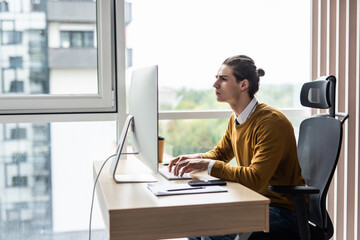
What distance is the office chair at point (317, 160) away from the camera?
2.12m

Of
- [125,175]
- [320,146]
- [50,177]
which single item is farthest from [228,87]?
[50,177]

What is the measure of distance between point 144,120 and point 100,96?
1191mm

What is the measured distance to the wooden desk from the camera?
1743 millimetres

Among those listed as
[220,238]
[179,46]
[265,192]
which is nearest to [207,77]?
[179,46]

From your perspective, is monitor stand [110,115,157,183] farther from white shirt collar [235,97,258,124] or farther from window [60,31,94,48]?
window [60,31,94,48]

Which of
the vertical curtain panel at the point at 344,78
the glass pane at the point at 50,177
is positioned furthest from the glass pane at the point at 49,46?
the vertical curtain panel at the point at 344,78

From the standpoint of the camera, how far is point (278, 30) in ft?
11.5

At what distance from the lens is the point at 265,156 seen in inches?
86.7

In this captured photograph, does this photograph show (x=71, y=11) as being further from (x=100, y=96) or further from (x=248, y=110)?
(x=248, y=110)

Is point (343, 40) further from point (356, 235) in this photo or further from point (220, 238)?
point (220, 238)

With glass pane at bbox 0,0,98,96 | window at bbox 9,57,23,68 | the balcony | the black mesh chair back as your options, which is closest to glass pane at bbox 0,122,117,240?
glass pane at bbox 0,0,98,96

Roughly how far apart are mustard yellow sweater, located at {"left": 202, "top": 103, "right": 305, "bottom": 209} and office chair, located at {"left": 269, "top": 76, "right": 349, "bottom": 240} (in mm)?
100

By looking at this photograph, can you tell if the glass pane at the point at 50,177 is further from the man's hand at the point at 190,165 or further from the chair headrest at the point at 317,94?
the chair headrest at the point at 317,94

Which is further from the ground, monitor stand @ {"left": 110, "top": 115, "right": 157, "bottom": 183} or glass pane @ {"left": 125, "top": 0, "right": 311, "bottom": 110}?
glass pane @ {"left": 125, "top": 0, "right": 311, "bottom": 110}
